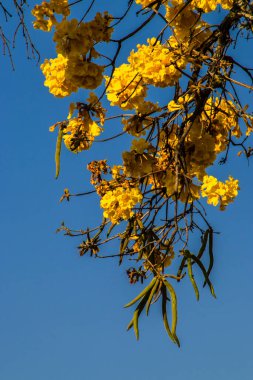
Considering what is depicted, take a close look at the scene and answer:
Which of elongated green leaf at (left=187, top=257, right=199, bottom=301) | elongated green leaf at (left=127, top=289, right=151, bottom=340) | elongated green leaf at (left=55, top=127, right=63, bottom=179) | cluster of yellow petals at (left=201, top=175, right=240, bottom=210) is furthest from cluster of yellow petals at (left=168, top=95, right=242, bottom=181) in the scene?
elongated green leaf at (left=127, top=289, right=151, bottom=340)

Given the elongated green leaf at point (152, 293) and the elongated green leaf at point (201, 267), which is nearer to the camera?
the elongated green leaf at point (152, 293)

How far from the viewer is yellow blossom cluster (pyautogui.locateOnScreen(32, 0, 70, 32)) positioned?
3680 mm

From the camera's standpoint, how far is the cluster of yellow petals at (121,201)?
4.09 meters

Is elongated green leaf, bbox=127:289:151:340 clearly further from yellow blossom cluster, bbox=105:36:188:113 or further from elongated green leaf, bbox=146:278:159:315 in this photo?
yellow blossom cluster, bbox=105:36:188:113

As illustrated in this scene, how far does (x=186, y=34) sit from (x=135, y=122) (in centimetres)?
63

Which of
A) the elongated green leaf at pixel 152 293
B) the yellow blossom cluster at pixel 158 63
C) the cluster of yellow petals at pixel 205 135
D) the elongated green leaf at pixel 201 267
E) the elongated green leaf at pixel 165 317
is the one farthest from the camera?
the cluster of yellow petals at pixel 205 135

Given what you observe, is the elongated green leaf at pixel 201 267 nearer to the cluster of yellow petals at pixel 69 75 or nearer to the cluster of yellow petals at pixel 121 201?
the cluster of yellow petals at pixel 121 201

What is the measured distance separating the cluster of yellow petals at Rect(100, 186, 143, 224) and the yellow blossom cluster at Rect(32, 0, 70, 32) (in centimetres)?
97

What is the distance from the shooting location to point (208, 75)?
13.6 ft

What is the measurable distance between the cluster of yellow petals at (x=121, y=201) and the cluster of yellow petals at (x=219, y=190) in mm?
375

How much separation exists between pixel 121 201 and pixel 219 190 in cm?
56

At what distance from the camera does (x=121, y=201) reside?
4086 millimetres

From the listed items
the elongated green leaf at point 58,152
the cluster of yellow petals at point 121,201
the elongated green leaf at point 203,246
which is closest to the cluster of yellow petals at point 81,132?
the elongated green leaf at point 58,152

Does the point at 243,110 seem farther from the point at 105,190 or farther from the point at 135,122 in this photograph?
the point at 105,190
